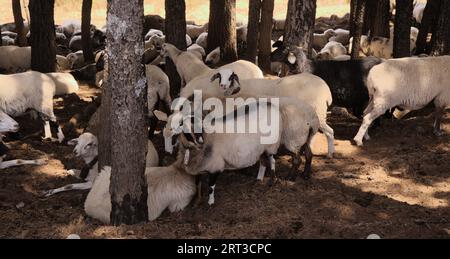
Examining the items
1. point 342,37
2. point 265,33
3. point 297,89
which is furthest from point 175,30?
point 342,37

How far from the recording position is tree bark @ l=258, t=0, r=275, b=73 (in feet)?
45.6

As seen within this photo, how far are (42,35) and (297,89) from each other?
616 cm

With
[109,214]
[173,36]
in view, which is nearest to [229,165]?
[109,214]

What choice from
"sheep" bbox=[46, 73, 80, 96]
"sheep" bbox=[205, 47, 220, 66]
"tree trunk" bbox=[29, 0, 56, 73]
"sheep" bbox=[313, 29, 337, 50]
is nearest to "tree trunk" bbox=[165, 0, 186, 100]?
"sheep" bbox=[46, 73, 80, 96]

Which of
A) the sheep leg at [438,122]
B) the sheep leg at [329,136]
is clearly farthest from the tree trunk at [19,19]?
the sheep leg at [438,122]

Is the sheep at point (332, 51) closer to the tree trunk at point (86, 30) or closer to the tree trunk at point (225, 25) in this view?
the tree trunk at point (225, 25)

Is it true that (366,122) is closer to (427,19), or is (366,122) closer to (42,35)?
(42,35)

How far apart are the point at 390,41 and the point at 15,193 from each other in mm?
12007

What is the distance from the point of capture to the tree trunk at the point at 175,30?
10.7 m

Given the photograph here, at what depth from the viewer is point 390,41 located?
610 inches

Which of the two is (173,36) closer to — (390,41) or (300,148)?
(300,148)

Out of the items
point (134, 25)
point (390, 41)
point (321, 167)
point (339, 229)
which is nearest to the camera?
point (134, 25)

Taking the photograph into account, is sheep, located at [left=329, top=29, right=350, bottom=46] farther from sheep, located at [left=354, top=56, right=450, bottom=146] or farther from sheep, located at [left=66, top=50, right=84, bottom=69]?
sheep, located at [left=354, top=56, right=450, bottom=146]

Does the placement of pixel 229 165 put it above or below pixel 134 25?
below
